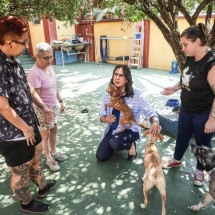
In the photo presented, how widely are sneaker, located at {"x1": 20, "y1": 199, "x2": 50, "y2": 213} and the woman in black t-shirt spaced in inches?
73.6

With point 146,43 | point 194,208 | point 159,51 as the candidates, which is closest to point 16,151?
point 194,208

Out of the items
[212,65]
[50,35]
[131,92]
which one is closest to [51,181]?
[131,92]

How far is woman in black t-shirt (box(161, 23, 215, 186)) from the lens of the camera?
234cm

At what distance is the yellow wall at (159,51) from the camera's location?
415 inches

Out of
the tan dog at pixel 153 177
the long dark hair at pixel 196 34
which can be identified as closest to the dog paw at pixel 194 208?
the tan dog at pixel 153 177

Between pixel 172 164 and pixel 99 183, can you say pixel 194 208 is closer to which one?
pixel 172 164

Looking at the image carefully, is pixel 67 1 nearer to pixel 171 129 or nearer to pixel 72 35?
pixel 171 129

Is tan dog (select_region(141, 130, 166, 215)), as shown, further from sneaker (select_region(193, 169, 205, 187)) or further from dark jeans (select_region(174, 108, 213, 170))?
sneaker (select_region(193, 169, 205, 187))

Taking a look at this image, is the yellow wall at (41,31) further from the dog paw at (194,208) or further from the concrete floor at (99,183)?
the dog paw at (194,208)

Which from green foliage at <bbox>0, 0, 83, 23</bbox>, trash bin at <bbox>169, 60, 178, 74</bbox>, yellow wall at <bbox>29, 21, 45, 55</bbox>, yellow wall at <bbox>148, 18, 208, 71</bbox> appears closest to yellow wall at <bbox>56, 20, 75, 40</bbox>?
yellow wall at <bbox>29, 21, 45, 55</bbox>

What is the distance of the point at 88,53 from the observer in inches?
551

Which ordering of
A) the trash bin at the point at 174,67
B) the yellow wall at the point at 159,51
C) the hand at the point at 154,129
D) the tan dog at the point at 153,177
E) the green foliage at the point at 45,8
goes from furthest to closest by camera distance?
the yellow wall at the point at 159,51
the trash bin at the point at 174,67
the green foliage at the point at 45,8
the hand at the point at 154,129
the tan dog at the point at 153,177

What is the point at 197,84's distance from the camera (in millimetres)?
2482

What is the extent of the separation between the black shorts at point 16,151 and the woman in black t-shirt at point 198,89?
Result: 181 cm
